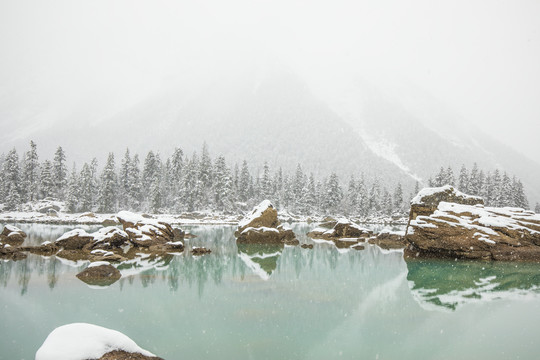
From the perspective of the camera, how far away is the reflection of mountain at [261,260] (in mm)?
22875

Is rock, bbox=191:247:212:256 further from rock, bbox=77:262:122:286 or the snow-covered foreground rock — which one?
the snow-covered foreground rock

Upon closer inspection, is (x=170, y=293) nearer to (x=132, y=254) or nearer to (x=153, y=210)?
(x=132, y=254)

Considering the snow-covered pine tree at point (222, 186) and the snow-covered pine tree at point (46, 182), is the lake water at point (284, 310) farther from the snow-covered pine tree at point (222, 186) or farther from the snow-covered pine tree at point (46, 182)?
the snow-covered pine tree at point (46, 182)

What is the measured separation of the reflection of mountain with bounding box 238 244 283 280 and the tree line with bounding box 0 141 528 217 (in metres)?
52.4

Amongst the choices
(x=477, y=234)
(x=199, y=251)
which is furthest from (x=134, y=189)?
(x=477, y=234)

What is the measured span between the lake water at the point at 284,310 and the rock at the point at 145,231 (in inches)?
325

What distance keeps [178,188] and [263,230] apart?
54996mm

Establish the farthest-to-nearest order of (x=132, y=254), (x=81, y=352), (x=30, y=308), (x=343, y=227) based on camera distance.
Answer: (x=343, y=227), (x=132, y=254), (x=30, y=308), (x=81, y=352)

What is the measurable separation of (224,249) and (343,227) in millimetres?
21076

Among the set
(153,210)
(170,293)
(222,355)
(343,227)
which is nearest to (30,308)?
(170,293)

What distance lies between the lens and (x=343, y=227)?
159ft

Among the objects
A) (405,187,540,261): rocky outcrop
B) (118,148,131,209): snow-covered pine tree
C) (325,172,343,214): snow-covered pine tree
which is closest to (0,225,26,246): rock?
(405,187,540,261): rocky outcrop

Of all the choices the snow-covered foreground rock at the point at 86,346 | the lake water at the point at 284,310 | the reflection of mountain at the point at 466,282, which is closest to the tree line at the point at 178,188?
the lake water at the point at 284,310

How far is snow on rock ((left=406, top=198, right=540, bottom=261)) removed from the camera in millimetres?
27938
